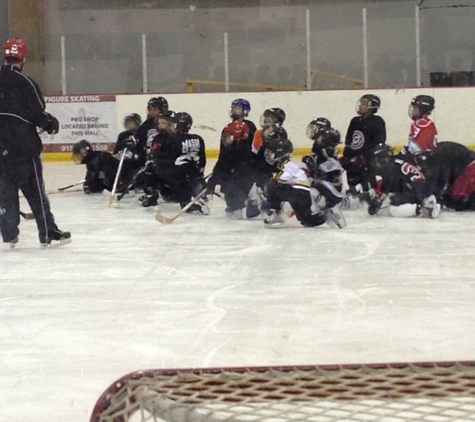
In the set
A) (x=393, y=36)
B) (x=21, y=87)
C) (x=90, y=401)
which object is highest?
(x=393, y=36)

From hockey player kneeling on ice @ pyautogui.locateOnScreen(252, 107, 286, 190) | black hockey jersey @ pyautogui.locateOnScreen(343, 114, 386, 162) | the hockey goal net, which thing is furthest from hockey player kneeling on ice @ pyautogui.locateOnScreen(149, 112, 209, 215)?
the hockey goal net

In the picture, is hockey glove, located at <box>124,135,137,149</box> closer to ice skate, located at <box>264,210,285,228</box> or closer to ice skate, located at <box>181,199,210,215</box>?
ice skate, located at <box>181,199,210,215</box>

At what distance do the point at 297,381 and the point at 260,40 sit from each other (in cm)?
1275

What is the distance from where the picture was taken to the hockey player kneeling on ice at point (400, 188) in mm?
7336

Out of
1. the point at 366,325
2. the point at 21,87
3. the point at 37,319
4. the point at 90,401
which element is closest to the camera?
the point at 90,401

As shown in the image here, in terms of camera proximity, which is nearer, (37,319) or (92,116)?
(37,319)

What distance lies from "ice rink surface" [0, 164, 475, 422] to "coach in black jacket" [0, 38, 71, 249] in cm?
40

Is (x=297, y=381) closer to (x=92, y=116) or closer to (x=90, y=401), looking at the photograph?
(x=90, y=401)

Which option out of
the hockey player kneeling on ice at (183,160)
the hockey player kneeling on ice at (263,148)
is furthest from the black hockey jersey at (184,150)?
the hockey player kneeling on ice at (263,148)

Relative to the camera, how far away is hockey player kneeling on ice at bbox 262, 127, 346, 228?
22.2ft

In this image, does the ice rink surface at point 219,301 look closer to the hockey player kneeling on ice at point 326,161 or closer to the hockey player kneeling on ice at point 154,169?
the hockey player kneeling on ice at point 326,161

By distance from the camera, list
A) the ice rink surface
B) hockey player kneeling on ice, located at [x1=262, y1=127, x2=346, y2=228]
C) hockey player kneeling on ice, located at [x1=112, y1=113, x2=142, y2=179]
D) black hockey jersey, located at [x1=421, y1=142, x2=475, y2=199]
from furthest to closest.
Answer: hockey player kneeling on ice, located at [x1=112, y1=113, x2=142, y2=179] < black hockey jersey, located at [x1=421, y1=142, x2=475, y2=199] < hockey player kneeling on ice, located at [x1=262, y1=127, x2=346, y2=228] < the ice rink surface

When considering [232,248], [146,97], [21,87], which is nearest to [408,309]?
[232,248]

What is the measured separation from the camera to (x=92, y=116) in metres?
12.8
